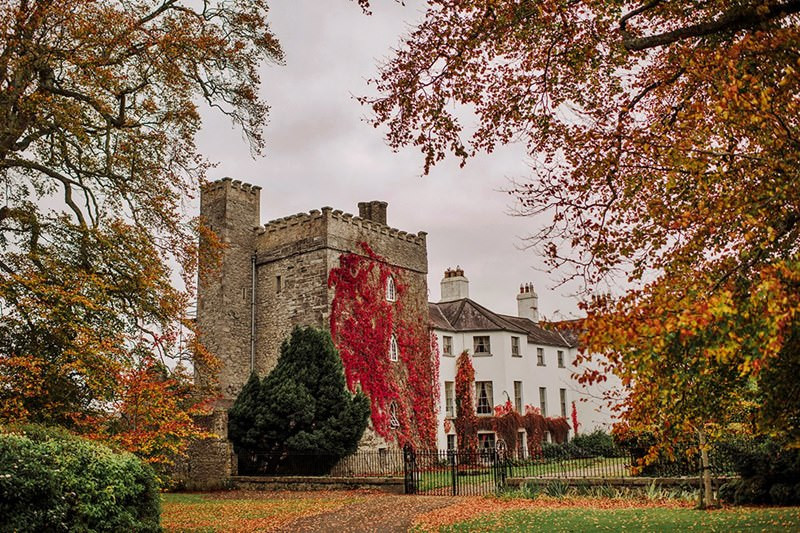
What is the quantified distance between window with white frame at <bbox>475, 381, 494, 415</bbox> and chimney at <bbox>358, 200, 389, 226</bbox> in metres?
10.2

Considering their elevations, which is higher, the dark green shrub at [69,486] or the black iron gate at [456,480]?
the dark green shrub at [69,486]

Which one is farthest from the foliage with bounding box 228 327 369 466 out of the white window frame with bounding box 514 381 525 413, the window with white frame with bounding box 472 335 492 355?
the white window frame with bounding box 514 381 525 413

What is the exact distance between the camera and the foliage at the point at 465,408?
36.4m

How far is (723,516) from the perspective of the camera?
41.6ft

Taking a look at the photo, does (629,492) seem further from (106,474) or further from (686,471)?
(106,474)

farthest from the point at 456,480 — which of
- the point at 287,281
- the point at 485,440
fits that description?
the point at 485,440

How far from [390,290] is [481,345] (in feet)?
25.2

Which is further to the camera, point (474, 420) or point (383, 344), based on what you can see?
point (474, 420)

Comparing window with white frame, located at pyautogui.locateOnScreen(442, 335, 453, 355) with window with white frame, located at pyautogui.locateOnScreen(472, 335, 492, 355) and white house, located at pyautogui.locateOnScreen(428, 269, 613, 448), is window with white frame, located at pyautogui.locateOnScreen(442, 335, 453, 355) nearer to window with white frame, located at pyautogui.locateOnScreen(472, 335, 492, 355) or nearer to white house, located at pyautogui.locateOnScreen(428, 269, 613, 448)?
white house, located at pyautogui.locateOnScreen(428, 269, 613, 448)

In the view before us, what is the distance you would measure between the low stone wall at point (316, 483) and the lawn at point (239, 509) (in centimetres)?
71

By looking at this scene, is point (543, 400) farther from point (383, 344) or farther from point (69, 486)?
point (69, 486)

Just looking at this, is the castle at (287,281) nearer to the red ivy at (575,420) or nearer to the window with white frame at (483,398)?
the window with white frame at (483,398)

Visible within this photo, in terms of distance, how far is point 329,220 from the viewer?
103 feet

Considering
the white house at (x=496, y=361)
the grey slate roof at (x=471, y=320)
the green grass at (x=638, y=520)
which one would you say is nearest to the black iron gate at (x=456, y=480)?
the green grass at (x=638, y=520)
